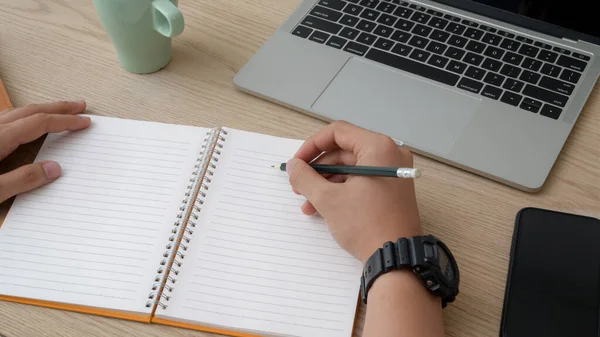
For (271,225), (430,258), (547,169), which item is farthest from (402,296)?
(547,169)

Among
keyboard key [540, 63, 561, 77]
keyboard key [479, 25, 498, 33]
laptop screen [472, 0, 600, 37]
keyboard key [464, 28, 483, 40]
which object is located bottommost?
keyboard key [540, 63, 561, 77]

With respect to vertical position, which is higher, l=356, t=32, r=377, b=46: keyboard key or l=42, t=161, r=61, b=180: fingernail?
l=356, t=32, r=377, b=46: keyboard key

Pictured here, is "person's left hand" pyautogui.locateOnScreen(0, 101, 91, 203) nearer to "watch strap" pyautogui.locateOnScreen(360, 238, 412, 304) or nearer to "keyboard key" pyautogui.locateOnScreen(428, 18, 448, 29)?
"watch strap" pyautogui.locateOnScreen(360, 238, 412, 304)

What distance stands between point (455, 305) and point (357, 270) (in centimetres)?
12

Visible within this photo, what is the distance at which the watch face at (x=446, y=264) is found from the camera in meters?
0.67

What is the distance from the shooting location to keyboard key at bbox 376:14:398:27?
983mm

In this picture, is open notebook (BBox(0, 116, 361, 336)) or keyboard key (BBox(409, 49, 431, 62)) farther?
keyboard key (BBox(409, 49, 431, 62))

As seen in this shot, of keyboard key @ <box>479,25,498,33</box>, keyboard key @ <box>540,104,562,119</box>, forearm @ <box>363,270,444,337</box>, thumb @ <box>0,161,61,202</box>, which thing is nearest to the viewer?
forearm @ <box>363,270,444,337</box>

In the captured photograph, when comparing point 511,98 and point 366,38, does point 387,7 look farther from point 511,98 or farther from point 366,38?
point 511,98

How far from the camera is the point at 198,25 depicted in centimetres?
103

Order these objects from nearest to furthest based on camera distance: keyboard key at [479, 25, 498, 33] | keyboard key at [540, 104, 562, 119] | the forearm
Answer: the forearm → keyboard key at [540, 104, 562, 119] → keyboard key at [479, 25, 498, 33]

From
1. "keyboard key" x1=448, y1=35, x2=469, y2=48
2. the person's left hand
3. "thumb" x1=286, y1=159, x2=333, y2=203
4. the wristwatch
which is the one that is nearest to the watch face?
the wristwatch

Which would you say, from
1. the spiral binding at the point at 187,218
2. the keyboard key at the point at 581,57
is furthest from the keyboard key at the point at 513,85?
the spiral binding at the point at 187,218

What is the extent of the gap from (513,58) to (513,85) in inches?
2.2
